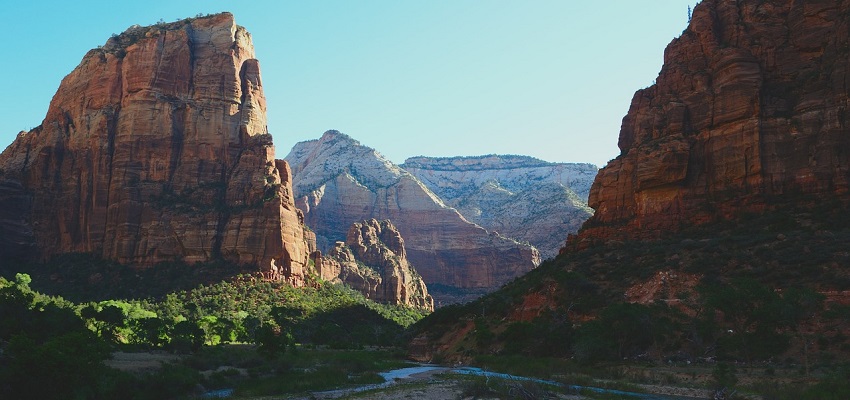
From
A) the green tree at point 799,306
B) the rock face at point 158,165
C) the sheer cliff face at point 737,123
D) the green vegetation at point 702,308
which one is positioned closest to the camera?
the green tree at point 799,306

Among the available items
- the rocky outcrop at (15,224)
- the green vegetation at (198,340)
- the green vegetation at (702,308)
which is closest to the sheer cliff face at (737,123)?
the green vegetation at (702,308)

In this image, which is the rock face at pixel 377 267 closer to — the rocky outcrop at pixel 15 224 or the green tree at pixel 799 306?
the rocky outcrop at pixel 15 224

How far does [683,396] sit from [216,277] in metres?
79.4

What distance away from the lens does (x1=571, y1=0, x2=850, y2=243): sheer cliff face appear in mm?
59656

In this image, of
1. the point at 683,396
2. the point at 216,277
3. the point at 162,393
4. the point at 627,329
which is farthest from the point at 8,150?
the point at 683,396

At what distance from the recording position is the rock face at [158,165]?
103500 millimetres

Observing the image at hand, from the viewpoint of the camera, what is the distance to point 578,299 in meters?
60.6

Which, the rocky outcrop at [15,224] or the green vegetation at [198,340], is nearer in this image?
the green vegetation at [198,340]

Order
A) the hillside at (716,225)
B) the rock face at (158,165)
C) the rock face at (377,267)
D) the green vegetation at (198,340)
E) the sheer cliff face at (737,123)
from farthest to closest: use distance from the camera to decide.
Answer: the rock face at (377,267), the rock face at (158,165), the sheer cliff face at (737,123), the hillside at (716,225), the green vegetation at (198,340)

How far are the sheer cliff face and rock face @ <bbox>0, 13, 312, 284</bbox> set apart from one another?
5749 centimetres

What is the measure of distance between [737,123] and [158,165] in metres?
87.9

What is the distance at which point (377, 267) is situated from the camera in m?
172

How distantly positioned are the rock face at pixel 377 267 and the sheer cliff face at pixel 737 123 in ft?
286

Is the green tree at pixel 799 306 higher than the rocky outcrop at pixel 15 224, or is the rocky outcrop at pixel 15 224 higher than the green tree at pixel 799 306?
the rocky outcrop at pixel 15 224
